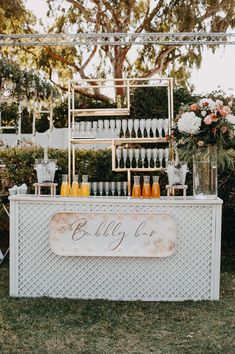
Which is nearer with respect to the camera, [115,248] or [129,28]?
[115,248]

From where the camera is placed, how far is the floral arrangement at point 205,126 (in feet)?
15.2

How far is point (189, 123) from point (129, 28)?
10.3 m

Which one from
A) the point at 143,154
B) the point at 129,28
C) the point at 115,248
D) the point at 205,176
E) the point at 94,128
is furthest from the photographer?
the point at 129,28

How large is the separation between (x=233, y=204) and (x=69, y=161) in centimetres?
190

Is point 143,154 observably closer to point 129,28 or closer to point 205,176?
point 205,176

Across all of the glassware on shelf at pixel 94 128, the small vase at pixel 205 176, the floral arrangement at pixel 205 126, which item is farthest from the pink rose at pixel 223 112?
the glassware on shelf at pixel 94 128

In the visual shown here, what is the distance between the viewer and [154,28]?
46.9ft

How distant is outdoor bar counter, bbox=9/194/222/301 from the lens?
4562 millimetres

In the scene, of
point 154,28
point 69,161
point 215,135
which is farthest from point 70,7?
point 215,135

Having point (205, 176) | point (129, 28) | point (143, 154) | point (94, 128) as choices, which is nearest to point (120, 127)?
point (94, 128)

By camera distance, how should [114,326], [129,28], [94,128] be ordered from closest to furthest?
[114,326], [94,128], [129,28]

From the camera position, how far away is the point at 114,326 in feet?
12.9

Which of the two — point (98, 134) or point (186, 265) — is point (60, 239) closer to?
point (186, 265)

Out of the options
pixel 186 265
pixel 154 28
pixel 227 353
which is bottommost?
pixel 227 353
